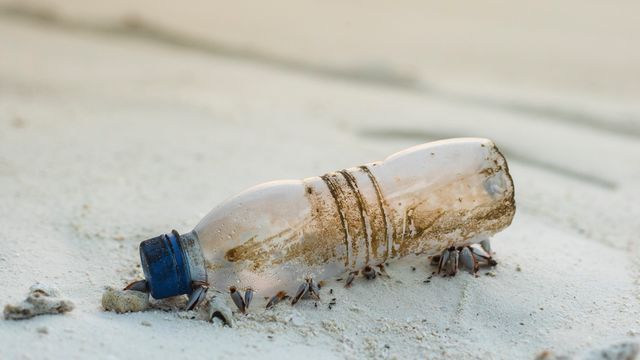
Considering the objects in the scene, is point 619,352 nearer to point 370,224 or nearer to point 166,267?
point 370,224

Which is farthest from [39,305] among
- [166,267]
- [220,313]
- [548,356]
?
[548,356]

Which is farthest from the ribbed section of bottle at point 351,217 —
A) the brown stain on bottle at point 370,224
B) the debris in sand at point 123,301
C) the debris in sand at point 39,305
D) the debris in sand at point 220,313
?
the debris in sand at point 39,305

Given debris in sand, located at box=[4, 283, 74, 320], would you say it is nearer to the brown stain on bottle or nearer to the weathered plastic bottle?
the weathered plastic bottle

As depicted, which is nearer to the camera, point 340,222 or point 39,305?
point 39,305

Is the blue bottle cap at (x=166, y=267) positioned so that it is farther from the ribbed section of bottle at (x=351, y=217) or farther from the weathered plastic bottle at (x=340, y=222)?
the ribbed section of bottle at (x=351, y=217)

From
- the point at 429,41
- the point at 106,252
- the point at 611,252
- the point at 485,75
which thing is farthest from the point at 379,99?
the point at 106,252

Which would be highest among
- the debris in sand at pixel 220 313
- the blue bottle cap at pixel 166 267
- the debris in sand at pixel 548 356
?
the blue bottle cap at pixel 166 267
